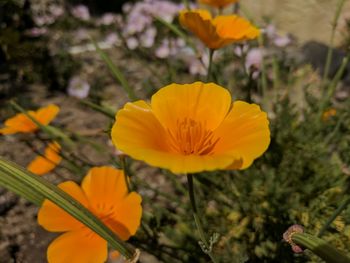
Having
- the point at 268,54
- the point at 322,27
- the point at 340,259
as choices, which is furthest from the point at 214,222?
the point at 322,27

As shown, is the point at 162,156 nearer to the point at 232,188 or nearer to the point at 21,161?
the point at 232,188

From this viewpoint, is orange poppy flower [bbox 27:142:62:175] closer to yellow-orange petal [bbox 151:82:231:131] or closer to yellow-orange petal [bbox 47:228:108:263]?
yellow-orange petal [bbox 47:228:108:263]

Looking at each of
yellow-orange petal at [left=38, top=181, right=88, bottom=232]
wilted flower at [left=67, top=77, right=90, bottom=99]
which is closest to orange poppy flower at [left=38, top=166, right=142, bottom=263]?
yellow-orange petal at [left=38, top=181, right=88, bottom=232]

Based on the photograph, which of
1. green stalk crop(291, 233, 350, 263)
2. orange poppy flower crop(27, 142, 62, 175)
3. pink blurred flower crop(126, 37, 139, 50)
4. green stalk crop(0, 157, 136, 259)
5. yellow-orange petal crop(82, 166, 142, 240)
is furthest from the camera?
pink blurred flower crop(126, 37, 139, 50)

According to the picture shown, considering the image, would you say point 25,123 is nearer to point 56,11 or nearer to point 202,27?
point 202,27

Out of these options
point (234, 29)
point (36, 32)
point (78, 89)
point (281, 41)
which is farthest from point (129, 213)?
point (36, 32)

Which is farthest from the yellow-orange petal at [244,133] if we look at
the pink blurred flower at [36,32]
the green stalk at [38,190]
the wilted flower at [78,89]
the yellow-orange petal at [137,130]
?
the pink blurred flower at [36,32]
